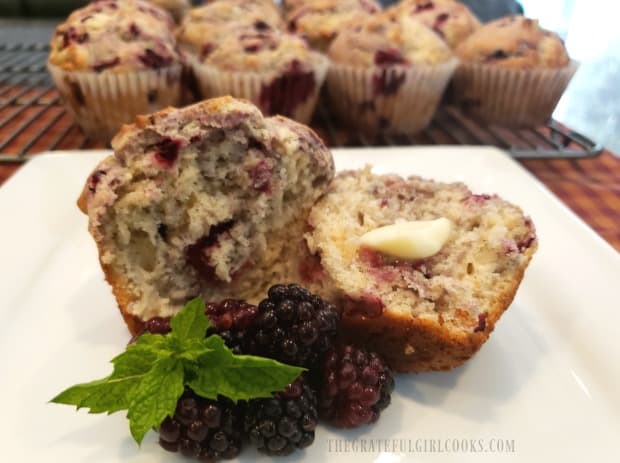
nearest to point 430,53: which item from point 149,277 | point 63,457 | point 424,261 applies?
point 424,261

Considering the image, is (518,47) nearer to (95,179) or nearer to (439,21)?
(439,21)

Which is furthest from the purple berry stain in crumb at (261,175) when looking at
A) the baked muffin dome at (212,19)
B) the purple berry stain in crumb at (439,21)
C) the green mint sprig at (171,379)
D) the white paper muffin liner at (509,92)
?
the purple berry stain in crumb at (439,21)

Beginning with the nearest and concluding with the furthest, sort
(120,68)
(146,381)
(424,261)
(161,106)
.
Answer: (146,381) → (424,261) → (120,68) → (161,106)

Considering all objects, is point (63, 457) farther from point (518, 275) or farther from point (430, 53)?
point (430, 53)

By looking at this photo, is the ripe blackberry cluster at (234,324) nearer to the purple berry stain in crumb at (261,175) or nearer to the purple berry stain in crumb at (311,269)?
the purple berry stain in crumb at (311,269)

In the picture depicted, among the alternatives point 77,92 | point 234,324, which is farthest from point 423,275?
point 77,92

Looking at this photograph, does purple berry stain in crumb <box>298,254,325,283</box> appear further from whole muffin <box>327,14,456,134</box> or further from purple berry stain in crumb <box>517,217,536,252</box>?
whole muffin <box>327,14,456,134</box>
